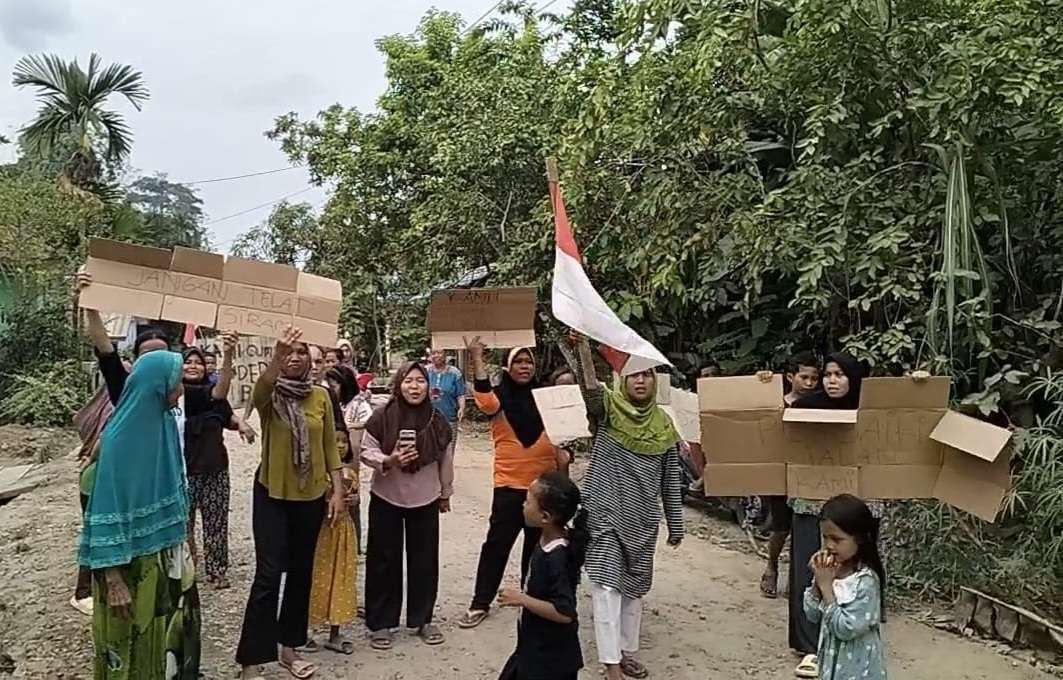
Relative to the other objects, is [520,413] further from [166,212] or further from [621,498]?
[166,212]

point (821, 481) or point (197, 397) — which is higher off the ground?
point (197, 397)

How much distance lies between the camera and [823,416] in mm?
3709

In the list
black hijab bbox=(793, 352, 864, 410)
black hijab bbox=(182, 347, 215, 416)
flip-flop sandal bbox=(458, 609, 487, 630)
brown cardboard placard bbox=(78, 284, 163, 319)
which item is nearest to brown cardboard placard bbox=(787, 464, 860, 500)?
black hijab bbox=(793, 352, 864, 410)

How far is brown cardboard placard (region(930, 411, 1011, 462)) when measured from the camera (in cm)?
336

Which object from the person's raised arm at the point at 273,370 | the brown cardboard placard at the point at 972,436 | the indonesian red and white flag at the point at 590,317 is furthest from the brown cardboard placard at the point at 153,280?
the brown cardboard placard at the point at 972,436

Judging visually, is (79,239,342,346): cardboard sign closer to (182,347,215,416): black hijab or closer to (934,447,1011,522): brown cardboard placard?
(182,347,215,416): black hijab

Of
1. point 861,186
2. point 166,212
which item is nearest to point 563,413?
point 861,186

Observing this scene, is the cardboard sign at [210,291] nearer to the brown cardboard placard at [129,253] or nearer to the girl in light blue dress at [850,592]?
the brown cardboard placard at [129,253]

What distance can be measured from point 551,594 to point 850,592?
972 mm

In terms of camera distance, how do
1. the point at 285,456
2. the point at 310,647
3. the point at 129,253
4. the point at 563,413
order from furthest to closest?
1. the point at 310,647
2. the point at 285,456
3. the point at 563,413
4. the point at 129,253

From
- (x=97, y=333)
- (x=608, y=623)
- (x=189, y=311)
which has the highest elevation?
(x=189, y=311)

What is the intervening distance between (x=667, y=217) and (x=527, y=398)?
256 cm

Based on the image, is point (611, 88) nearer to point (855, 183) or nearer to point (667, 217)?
point (667, 217)

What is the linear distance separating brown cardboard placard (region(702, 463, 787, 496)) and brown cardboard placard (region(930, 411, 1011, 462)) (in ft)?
1.96
